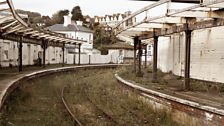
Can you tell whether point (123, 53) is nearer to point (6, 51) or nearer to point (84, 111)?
point (6, 51)

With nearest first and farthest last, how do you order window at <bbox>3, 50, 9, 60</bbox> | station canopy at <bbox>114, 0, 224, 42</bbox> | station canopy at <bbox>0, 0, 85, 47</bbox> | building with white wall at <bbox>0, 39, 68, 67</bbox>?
1. station canopy at <bbox>114, 0, 224, 42</bbox>
2. station canopy at <bbox>0, 0, 85, 47</bbox>
3. window at <bbox>3, 50, 9, 60</bbox>
4. building with white wall at <bbox>0, 39, 68, 67</bbox>

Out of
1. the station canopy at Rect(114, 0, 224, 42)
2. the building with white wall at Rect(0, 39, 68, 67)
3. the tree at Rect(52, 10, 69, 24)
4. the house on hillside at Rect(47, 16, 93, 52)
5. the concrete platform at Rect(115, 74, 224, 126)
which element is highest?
the tree at Rect(52, 10, 69, 24)

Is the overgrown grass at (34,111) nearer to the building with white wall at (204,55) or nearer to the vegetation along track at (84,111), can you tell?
the vegetation along track at (84,111)

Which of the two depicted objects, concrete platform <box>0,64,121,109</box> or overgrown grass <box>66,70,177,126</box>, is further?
concrete platform <box>0,64,121,109</box>

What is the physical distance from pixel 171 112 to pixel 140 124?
1083mm

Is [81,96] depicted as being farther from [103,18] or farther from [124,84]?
[103,18]

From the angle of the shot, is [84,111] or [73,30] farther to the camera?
[73,30]

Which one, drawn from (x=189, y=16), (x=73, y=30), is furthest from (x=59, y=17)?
(x=189, y=16)

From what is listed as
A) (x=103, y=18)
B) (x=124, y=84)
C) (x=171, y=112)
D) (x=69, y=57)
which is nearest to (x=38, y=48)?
(x=69, y=57)

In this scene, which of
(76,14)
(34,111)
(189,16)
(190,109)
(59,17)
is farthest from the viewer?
(76,14)

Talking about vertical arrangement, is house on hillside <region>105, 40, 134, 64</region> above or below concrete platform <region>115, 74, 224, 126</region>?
above

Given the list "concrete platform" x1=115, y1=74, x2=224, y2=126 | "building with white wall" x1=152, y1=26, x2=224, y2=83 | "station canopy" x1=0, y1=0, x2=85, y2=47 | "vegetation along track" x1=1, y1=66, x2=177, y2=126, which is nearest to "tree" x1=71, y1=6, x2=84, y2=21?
"station canopy" x1=0, y1=0, x2=85, y2=47

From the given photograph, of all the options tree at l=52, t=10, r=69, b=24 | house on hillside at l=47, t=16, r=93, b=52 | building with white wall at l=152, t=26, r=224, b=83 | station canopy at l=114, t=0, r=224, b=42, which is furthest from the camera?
tree at l=52, t=10, r=69, b=24

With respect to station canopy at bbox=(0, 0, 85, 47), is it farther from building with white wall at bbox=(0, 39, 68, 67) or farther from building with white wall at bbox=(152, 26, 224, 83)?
building with white wall at bbox=(152, 26, 224, 83)
